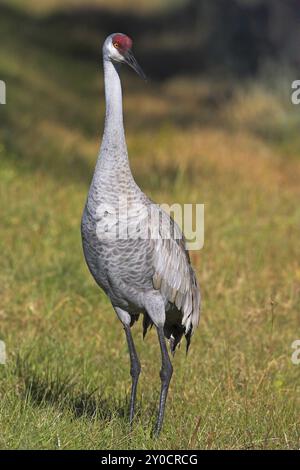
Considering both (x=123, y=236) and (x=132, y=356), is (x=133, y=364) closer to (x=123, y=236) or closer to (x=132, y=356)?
(x=132, y=356)

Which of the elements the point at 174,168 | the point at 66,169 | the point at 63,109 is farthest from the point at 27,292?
the point at 63,109

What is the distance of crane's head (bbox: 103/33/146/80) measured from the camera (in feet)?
18.8

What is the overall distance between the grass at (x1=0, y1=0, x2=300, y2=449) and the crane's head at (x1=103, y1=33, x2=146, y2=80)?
162 centimetres

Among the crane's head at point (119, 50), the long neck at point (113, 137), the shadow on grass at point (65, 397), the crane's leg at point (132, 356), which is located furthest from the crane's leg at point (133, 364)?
the crane's head at point (119, 50)

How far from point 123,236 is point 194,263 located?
12.7 feet

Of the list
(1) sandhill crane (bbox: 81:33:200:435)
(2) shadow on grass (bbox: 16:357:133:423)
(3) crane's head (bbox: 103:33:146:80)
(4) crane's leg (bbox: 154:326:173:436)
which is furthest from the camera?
(2) shadow on grass (bbox: 16:357:133:423)

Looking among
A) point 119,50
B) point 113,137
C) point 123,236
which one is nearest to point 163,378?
point 123,236

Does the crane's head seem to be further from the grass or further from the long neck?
the grass

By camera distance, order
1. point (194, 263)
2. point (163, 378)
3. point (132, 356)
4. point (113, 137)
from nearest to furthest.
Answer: point (113, 137)
point (163, 378)
point (132, 356)
point (194, 263)

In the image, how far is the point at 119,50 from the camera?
18.9 ft

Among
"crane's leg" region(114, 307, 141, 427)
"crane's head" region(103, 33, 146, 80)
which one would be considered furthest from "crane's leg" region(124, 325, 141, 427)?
"crane's head" region(103, 33, 146, 80)

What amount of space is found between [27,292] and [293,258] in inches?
104

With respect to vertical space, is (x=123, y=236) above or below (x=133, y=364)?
above

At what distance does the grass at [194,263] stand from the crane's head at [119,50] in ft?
5.31
